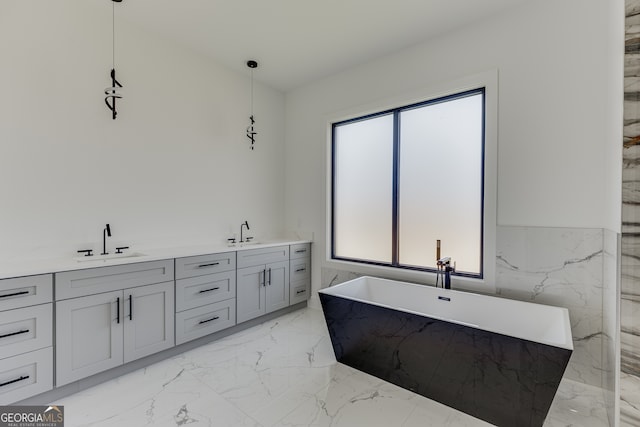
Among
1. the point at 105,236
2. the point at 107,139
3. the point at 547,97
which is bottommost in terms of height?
the point at 105,236

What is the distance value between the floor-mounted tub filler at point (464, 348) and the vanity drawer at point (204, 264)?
1.11 meters

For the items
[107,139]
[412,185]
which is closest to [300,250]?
[412,185]

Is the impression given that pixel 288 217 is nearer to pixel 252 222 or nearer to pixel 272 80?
pixel 252 222

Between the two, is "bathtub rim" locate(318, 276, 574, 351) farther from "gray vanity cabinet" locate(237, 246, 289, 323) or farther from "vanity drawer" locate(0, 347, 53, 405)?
"vanity drawer" locate(0, 347, 53, 405)

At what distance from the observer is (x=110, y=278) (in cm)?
217

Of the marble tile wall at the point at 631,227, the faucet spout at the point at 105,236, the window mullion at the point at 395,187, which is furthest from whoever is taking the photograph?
the window mullion at the point at 395,187

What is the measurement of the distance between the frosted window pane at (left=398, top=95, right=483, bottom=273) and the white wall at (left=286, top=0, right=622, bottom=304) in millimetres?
261

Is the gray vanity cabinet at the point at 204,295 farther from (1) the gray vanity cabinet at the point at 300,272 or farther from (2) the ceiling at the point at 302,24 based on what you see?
(2) the ceiling at the point at 302,24

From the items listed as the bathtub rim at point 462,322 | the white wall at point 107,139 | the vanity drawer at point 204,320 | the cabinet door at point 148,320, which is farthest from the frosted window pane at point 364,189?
the cabinet door at point 148,320

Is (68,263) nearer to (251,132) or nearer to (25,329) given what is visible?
(25,329)

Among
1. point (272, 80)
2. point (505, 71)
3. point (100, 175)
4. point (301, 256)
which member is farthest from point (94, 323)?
point (505, 71)

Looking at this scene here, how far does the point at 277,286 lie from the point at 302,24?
9.06 feet

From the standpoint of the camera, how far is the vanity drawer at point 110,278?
77.9 inches

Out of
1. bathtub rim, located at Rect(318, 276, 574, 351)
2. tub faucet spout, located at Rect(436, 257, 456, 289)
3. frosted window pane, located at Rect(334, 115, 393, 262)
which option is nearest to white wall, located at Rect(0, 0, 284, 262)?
frosted window pane, located at Rect(334, 115, 393, 262)
